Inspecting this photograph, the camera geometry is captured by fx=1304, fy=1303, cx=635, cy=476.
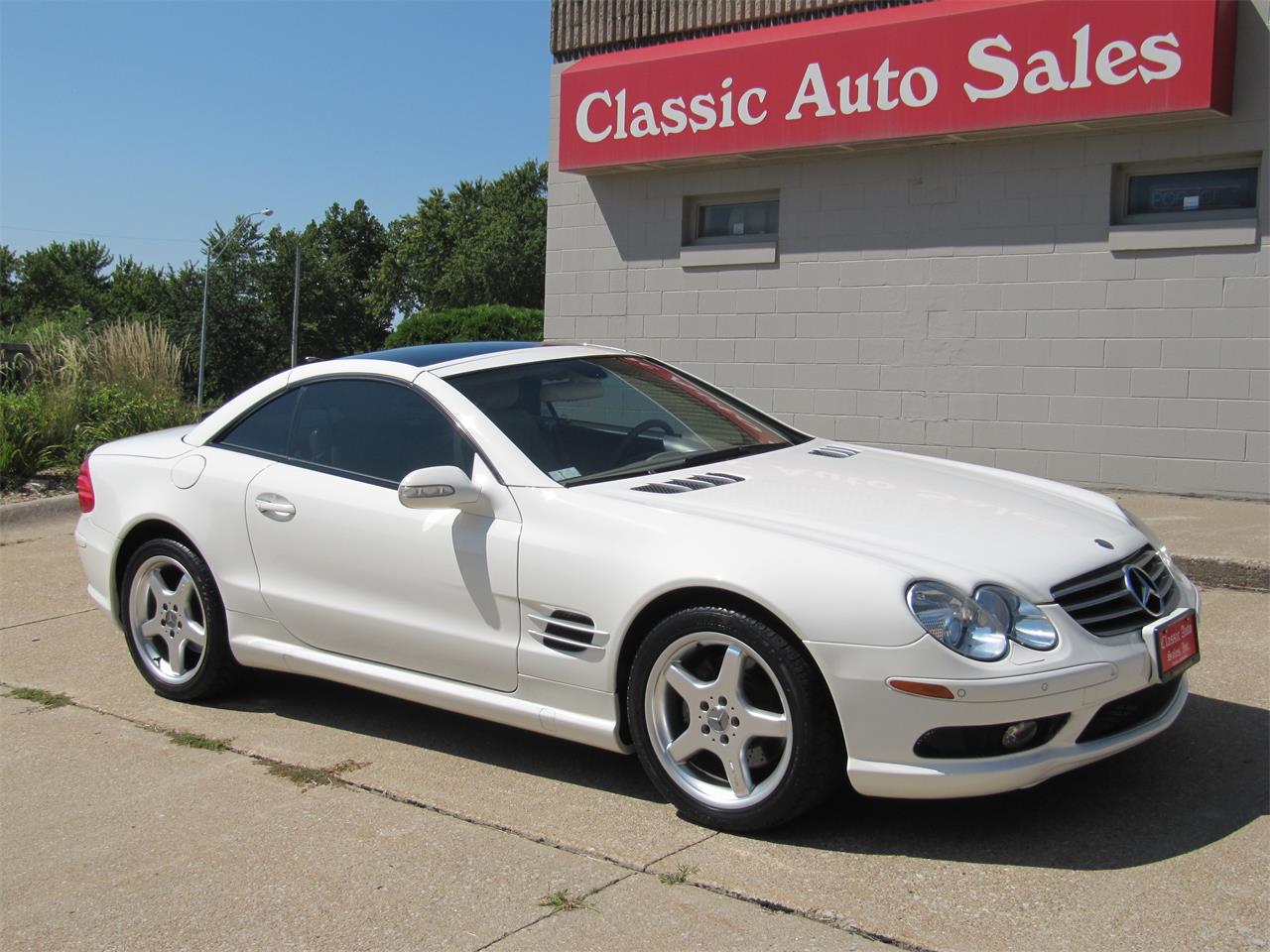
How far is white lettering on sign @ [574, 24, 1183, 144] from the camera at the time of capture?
9.04 meters

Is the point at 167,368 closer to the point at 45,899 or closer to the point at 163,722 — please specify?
the point at 163,722

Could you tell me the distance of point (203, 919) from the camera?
3.46 meters

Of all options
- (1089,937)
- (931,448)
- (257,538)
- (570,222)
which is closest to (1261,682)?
(1089,937)

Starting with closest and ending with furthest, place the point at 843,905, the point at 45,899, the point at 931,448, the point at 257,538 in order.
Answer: the point at 843,905 < the point at 45,899 < the point at 257,538 < the point at 931,448

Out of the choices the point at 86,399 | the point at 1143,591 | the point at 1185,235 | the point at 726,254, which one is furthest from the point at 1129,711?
the point at 86,399

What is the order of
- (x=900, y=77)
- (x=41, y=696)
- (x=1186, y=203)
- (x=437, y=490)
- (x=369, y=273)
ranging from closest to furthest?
(x=437, y=490) → (x=41, y=696) → (x=1186, y=203) → (x=900, y=77) → (x=369, y=273)

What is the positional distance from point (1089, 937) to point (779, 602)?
1160mm

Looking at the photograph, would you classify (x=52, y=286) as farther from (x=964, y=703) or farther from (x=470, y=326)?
(x=964, y=703)

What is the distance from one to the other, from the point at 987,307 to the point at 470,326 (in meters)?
17.2

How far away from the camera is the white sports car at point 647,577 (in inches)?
143

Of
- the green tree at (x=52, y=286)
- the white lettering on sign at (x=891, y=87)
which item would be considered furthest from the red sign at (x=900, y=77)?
the green tree at (x=52, y=286)

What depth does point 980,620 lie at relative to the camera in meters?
3.61

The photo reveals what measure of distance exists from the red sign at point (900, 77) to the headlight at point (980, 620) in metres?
6.45

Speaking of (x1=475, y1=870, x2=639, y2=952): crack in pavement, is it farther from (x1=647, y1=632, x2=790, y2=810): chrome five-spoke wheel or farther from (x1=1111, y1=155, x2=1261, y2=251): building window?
(x1=1111, y1=155, x2=1261, y2=251): building window
